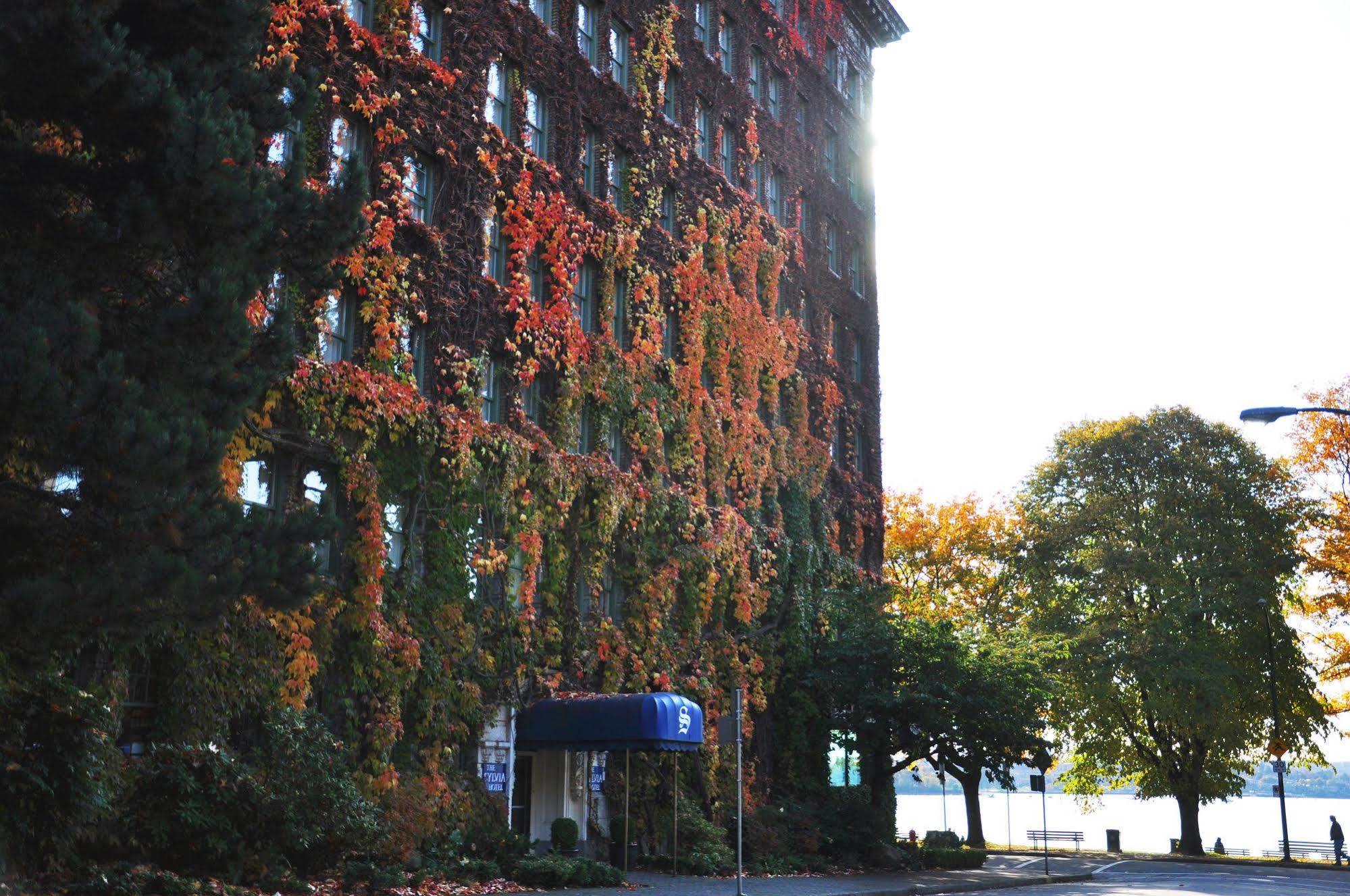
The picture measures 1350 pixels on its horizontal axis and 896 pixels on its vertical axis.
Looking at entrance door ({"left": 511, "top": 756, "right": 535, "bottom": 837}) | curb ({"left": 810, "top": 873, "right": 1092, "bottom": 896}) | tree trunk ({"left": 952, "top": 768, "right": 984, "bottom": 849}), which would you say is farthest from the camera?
tree trunk ({"left": 952, "top": 768, "right": 984, "bottom": 849})

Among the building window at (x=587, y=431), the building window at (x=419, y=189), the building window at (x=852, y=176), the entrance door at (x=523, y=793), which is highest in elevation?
the building window at (x=852, y=176)

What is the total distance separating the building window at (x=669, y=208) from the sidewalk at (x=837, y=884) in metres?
17.2

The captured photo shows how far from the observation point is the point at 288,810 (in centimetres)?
1828

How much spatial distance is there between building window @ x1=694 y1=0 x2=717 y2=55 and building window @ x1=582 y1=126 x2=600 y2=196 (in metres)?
7.83

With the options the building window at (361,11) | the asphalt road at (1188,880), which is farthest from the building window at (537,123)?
the asphalt road at (1188,880)

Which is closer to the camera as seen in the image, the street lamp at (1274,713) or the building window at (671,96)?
the building window at (671,96)

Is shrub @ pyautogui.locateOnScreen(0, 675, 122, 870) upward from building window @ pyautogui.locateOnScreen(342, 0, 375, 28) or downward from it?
downward

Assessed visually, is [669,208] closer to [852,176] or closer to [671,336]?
[671,336]

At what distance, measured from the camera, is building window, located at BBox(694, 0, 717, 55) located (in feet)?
129

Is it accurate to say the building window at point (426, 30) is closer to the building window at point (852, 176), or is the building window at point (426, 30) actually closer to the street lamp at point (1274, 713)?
the building window at point (852, 176)

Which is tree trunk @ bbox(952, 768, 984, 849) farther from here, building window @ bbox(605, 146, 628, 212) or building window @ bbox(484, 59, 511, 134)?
Result: building window @ bbox(484, 59, 511, 134)

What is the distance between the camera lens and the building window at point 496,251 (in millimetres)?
28094

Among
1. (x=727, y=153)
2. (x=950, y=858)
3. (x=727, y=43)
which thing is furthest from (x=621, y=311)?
(x=950, y=858)

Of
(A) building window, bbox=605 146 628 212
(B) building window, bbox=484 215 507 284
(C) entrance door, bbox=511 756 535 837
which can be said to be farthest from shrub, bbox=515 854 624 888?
(A) building window, bbox=605 146 628 212
